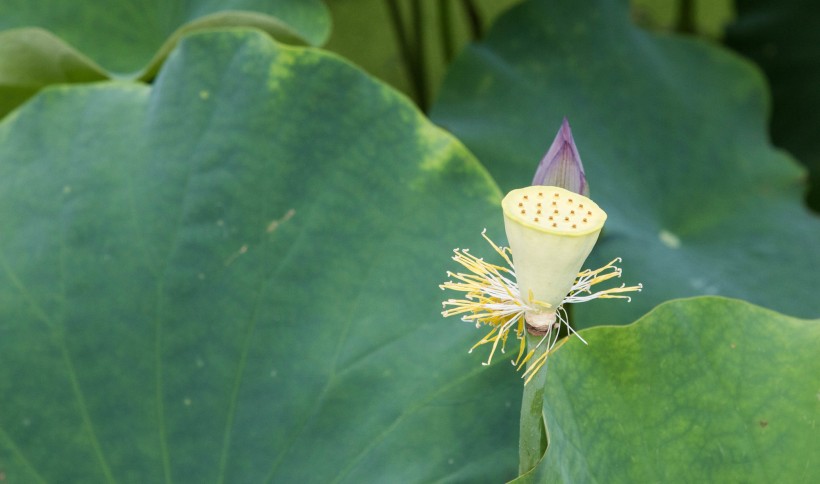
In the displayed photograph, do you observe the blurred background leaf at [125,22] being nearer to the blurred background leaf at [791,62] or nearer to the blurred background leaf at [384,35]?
the blurred background leaf at [384,35]

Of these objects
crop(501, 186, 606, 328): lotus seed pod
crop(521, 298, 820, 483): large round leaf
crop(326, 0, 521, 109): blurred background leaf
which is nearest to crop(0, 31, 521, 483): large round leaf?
crop(521, 298, 820, 483): large round leaf

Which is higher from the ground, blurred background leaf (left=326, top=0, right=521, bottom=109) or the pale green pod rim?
the pale green pod rim

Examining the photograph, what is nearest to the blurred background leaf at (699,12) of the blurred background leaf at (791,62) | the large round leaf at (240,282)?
the blurred background leaf at (791,62)

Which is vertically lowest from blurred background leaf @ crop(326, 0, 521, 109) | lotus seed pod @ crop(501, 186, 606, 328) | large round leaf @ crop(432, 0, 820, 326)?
blurred background leaf @ crop(326, 0, 521, 109)

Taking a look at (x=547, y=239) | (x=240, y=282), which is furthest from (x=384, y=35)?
(x=547, y=239)

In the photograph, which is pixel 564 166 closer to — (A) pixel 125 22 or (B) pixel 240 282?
(B) pixel 240 282

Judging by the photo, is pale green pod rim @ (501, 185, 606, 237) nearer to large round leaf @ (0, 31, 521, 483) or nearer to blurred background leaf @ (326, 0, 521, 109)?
large round leaf @ (0, 31, 521, 483)

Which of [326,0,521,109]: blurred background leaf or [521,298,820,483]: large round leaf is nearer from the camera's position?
[521,298,820,483]: large round leaf
